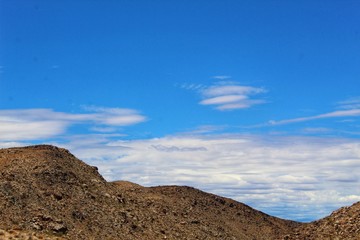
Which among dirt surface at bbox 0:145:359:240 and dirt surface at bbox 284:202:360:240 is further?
dirt surface at bbox 0:145:359:240

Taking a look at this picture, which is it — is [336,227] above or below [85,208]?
below

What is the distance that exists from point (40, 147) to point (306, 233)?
46.7m

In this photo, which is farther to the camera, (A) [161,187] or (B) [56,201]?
(A) [161,187]

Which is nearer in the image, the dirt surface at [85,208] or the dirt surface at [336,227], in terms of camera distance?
the dirt surface at [336,227]

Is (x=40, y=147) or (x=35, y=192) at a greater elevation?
(x=40, y=147)

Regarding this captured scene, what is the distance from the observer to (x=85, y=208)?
204ft

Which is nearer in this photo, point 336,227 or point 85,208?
point 336,227

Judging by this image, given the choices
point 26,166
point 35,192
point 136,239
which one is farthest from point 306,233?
point 26,166

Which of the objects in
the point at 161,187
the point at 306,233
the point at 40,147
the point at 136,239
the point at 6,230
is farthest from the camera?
the point at 161,187

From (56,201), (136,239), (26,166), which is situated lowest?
(136,239)

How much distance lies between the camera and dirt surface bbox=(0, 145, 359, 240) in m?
53.5

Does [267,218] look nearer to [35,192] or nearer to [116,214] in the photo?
[116,214]

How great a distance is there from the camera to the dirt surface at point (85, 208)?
53531mm

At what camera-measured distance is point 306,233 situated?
146 ft
